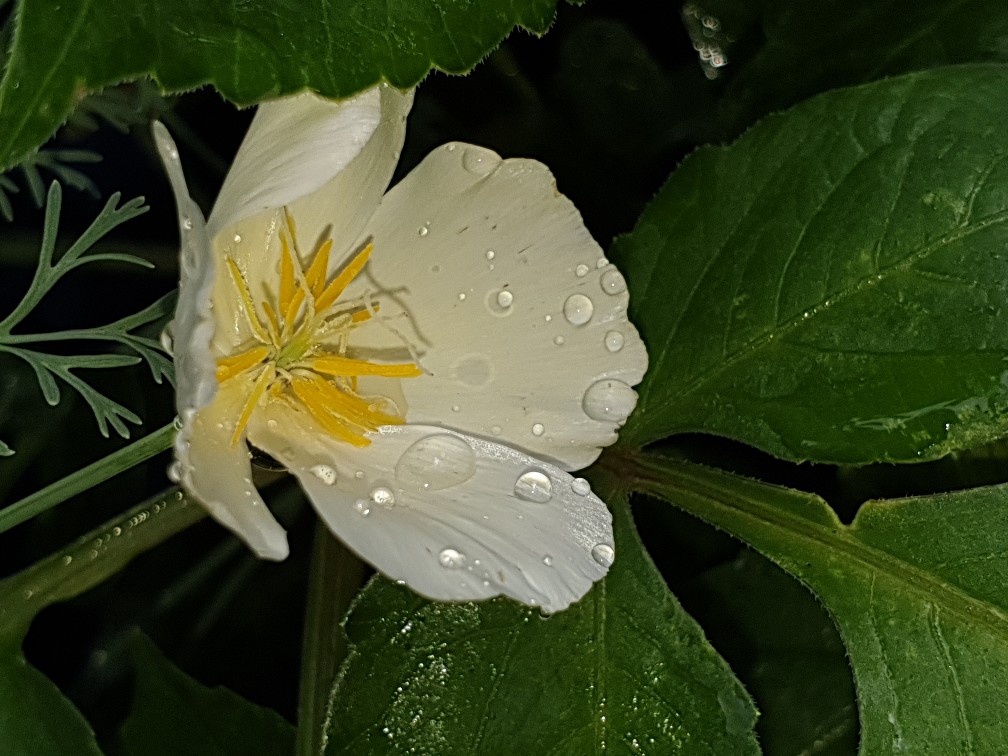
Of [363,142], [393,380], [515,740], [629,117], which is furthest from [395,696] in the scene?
[629,117]

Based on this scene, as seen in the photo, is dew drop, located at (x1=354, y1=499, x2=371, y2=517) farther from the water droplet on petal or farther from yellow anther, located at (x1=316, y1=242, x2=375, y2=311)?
yellow anther, located at (x1=316, y1=242, x2=375, y2=311)

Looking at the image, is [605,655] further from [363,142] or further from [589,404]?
[363,142]

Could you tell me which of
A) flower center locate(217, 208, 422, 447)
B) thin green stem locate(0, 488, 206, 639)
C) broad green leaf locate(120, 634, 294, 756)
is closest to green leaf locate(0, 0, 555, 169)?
flower center locate(217, 208, 422, 447)

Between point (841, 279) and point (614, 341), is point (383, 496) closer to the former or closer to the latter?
point (614, 341)

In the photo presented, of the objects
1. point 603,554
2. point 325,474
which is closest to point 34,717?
point 325,474

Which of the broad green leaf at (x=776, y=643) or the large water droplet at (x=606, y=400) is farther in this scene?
the broad green leaf at (x=776, y=643)

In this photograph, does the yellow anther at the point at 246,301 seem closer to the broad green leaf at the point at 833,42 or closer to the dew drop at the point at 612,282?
the dew drop at the point at 612,282

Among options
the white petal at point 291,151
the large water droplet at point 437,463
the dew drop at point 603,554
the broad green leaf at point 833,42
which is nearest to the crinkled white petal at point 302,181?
the white petal at point 291,151
